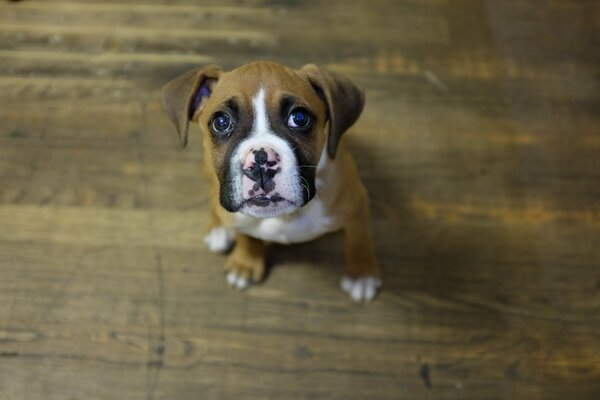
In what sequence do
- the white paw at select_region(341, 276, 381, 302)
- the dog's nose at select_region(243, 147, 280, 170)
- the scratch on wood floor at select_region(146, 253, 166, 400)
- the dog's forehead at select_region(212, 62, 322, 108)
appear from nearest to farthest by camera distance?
the dog's nose at select_region(243, 147, 280, 170)
the dog's forehead at select_region(212, 62, 322, 108)
the scratch on wood floor at select_region(146, 253, 166, 400)
the white paw at select_region(341, 276, 381, 302)

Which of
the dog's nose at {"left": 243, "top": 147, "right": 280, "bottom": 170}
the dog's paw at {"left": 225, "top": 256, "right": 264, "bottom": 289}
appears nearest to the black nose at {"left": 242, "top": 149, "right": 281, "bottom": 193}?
the dog's nose at {"left": 243, "top": 147, "right": 280, "bottom": 170}

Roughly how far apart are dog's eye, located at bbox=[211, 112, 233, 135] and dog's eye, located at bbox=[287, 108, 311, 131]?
0.21 metres

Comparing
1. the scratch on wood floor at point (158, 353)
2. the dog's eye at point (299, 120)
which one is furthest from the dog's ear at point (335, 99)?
the scratch on wood floor at point (158, 353)

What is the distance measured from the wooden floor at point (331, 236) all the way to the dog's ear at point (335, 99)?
0.84 m

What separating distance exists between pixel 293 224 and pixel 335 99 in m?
A: 0.52

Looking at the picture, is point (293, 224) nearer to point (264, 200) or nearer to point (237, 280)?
point (264, 200)

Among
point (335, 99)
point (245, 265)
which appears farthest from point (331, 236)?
point (335, 99)

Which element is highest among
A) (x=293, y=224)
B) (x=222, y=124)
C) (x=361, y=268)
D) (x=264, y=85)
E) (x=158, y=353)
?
(x=264, y=85)

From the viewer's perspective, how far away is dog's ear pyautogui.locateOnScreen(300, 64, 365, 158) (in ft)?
6.98

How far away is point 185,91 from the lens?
85.3 inches

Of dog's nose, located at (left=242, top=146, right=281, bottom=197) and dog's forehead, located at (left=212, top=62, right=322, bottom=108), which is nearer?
dog's nose, located at (left=242, top=146, right=281, bottom=197)

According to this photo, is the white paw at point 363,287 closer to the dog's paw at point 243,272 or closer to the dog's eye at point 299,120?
the dog's paw at point 243,272

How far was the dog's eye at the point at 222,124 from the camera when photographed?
2049 mm

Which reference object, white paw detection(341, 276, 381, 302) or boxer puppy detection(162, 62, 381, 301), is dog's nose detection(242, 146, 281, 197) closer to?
boxer puppy detection(162, 62, 381, 301)
